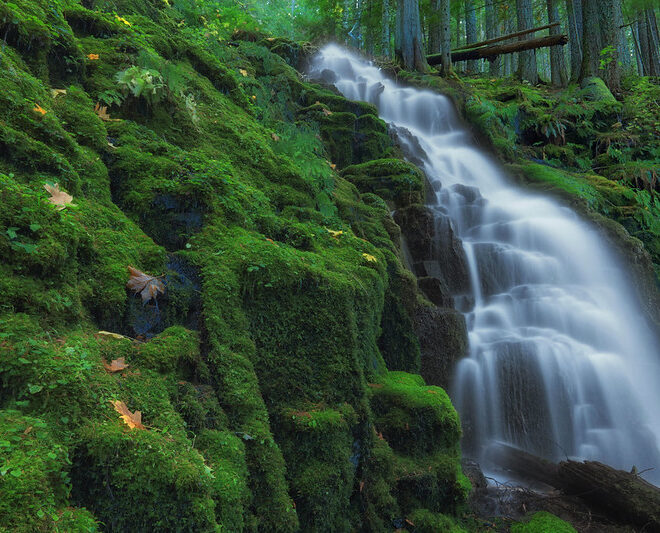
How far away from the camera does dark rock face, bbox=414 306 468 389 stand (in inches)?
213

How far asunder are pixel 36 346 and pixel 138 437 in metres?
0.59

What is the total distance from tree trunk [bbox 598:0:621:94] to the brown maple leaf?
1670 centimetres

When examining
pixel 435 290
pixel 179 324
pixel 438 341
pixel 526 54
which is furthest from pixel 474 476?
pixel 526 54

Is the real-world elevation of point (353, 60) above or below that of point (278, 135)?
above

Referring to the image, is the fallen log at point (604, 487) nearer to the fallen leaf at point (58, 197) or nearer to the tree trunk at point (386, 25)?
the fallen leaf at point (58, 197)

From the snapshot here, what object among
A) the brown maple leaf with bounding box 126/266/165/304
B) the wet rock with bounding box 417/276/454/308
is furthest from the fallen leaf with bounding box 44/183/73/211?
the wet rock with bounding box 417/276/454/308

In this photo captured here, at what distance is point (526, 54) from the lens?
19547 millimetres

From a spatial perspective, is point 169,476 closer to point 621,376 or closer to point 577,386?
point 577,386

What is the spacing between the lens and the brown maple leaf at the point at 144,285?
2.73 meters

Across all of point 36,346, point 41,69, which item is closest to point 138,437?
point 36,346

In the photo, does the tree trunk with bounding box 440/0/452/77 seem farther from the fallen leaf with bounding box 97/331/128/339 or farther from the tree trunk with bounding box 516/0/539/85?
the fallen leaf with bounding box 97/331/128/339

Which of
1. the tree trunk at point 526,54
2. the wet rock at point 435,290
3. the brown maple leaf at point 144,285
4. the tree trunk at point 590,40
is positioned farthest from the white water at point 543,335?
the tree trunk at point 526,54

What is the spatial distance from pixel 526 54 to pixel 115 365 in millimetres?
22205

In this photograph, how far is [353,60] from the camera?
17.4m
